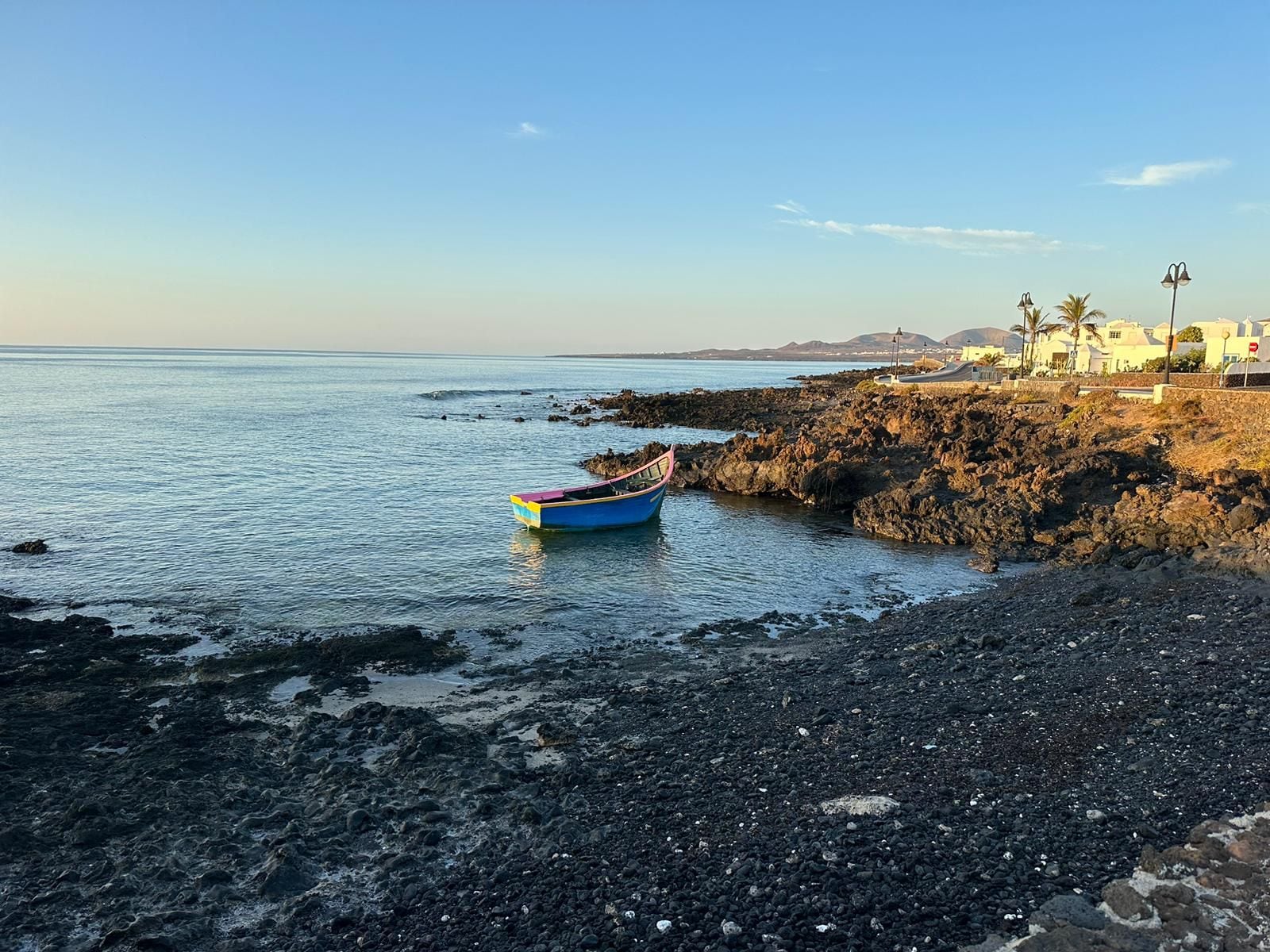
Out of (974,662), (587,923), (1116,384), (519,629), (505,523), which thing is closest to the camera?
(587,923)

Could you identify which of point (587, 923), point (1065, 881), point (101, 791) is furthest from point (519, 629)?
point (1065, 881)

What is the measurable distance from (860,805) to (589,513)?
19.1 meters

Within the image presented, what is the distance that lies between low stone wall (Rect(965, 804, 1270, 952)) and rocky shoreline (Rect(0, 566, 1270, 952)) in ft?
0.69

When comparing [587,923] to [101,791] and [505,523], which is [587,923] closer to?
[101,791]

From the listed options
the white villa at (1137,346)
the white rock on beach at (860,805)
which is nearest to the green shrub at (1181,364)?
the white villa at (1137,346)

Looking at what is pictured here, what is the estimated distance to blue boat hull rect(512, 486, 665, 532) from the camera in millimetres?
26125

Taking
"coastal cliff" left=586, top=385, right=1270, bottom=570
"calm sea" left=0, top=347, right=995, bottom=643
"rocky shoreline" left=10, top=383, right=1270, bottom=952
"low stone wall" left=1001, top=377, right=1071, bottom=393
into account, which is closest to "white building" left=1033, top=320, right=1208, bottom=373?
"low stone wall" left=1001, top=377, right=1071, bottom=393

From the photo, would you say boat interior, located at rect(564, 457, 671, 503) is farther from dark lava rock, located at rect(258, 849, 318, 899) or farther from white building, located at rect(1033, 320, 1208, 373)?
white building, located at rect(1033, 320, 1208, 373)

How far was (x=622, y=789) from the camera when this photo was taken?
910 cm

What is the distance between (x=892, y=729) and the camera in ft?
33.6

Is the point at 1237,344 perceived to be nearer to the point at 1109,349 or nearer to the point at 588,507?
the point at 1109,349

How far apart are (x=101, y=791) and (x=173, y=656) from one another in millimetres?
5688

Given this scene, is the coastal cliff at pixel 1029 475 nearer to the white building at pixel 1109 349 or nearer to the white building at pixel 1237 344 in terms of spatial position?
the white building at pixel 1237 344

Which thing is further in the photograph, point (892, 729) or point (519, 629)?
point (519, 629)
